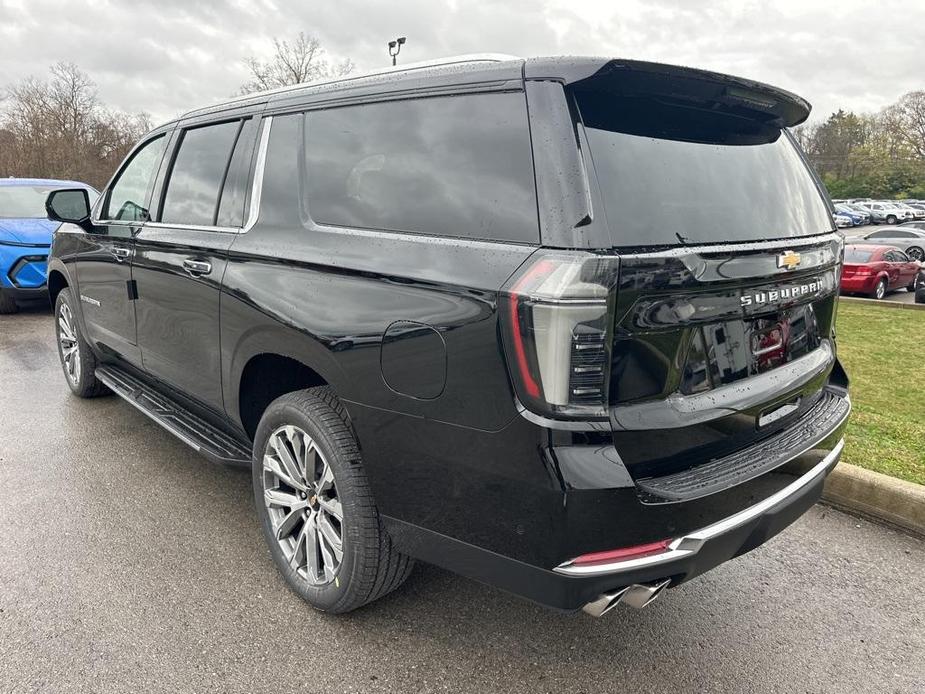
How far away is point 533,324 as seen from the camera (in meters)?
1.72

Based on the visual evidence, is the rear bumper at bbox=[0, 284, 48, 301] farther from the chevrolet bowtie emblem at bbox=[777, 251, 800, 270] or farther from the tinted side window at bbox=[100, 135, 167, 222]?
the chevrolet bowtie emblem at bbox=[777, 251, 800, 270]

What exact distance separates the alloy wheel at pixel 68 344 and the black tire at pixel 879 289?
18682 millimetres

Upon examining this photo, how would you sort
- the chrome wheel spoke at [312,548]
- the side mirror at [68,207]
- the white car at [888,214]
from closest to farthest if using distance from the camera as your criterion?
1. the chrome wheel spoke at [312,548]
2. the side mirror at [68,207]
3. the white car at [888,214]

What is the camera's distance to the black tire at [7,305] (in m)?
8.55

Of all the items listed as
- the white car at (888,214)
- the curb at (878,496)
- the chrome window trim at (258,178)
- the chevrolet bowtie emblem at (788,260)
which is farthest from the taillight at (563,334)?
the white car at (888,214)

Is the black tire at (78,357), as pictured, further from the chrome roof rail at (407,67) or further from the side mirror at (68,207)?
the chrome roof rail at (407,67)

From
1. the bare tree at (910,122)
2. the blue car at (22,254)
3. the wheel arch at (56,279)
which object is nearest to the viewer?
the wheel arch at (56,279)

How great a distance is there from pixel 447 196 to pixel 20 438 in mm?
3769

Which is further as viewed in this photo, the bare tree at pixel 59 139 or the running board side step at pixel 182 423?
the bare tree at pixel 59 139

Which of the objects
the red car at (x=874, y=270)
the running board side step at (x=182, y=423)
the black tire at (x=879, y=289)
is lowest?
the black tire at (x=879, y=289)

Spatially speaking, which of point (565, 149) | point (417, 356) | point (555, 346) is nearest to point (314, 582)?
point (417, 356)

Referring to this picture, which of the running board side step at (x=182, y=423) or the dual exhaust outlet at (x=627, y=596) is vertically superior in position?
the dual exhaust outlet at (x=627, y=596)

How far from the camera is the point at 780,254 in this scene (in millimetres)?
2111

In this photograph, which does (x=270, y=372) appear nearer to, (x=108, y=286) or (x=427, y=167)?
(x=427, y=167)
